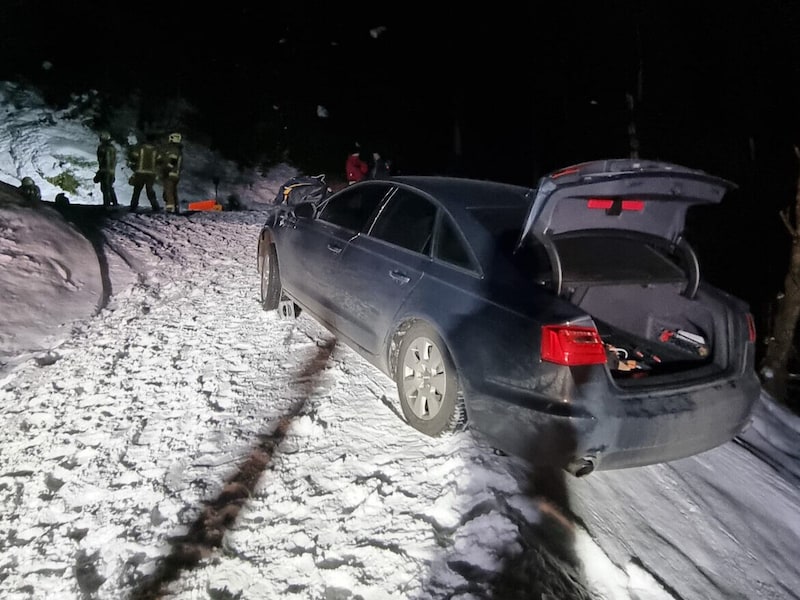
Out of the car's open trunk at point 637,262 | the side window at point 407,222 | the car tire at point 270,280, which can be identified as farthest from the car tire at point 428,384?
the car tire at point 270,280

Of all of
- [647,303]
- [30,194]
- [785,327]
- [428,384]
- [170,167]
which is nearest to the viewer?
[428,384]

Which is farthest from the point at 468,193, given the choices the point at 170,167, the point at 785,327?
the point at 170,167

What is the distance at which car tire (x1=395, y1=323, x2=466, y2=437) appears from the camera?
11.3ft

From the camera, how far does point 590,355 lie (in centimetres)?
287

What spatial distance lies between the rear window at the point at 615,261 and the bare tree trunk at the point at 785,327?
444 cm

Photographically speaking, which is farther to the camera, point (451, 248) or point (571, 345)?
point (451, 248)

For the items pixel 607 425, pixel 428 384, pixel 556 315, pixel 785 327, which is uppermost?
pixel 556 315

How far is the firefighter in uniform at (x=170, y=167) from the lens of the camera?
12.3 metres

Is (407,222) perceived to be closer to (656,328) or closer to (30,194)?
(656,328)

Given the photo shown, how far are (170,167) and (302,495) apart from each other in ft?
35.7

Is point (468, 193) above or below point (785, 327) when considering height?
above

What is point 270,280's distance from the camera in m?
6.16

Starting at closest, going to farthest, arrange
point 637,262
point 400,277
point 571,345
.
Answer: point 571,345
point 637,262
point 400,277

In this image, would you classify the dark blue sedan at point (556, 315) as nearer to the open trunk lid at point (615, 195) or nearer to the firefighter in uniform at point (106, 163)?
the open trunk lid at point (615, 195)
